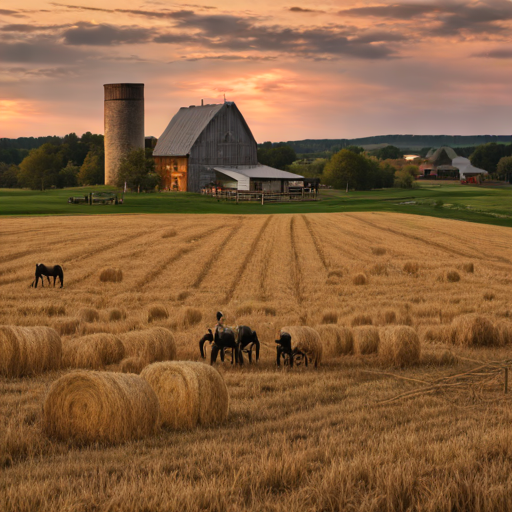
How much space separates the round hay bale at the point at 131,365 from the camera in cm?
1416

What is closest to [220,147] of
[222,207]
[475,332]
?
[222,207]

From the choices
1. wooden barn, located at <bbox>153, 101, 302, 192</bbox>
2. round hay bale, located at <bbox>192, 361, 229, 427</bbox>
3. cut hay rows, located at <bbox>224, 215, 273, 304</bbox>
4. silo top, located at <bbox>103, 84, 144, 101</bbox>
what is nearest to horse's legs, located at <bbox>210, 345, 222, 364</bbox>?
round hay bale, located at <bbox>192, 361, 229, 427</bbox>

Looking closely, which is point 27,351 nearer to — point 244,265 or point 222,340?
point 222,340

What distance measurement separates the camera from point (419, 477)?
25.5ft

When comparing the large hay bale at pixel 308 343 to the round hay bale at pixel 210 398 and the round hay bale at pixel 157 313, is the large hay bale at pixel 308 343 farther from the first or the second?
the round hay bale at pixel 157 313

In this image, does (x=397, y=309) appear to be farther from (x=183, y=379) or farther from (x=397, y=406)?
(x=183, y=379)

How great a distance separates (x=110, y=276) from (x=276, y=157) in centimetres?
12164

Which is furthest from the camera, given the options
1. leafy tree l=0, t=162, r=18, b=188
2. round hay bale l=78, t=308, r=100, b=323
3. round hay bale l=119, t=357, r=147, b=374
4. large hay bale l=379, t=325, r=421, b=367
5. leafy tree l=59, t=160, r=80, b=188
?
leafy tree l=0, t=162, r=18, b=188

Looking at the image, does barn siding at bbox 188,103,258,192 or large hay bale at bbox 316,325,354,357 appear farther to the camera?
barn siding at bbox 188,103,258,192

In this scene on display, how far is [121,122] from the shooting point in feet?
364

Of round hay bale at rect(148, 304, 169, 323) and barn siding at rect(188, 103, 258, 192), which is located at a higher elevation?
barn siding at rect(188, 103, 258, 192)

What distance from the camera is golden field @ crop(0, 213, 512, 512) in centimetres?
743

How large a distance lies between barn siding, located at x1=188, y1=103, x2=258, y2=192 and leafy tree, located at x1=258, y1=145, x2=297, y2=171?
1573 inches

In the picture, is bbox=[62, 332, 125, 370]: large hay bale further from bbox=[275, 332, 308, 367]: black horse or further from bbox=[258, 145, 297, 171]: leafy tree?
bbox=[258, 145, 297, 171]: leafy tree
